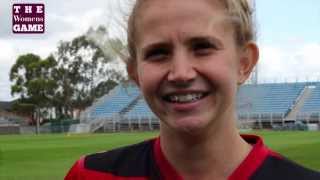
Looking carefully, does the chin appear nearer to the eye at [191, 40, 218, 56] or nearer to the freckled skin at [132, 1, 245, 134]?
the freckled skin at [132, 1, 245, 134]

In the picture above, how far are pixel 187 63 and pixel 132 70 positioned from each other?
0.84ft

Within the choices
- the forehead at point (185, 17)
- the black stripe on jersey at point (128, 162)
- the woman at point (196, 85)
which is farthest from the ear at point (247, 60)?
the black stripe on jersey at point (128, 162)

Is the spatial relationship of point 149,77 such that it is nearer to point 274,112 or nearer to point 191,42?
point 191,42

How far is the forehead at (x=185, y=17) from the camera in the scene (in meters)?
1.73

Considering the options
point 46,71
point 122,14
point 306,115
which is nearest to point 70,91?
point 46,71

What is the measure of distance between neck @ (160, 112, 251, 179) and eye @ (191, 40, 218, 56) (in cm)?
21

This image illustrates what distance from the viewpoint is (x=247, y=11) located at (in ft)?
6.09

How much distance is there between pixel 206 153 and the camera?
185 cm

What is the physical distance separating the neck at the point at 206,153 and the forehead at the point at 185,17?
26 centimetres

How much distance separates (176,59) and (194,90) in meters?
0.09

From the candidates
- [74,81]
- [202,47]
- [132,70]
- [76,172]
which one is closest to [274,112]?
[74,81]

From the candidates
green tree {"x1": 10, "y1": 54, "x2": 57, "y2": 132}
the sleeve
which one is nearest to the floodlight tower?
the sleeve

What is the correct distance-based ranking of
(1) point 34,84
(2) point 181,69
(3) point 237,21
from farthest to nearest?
(1) point 34,84
(3) point 237,21
(2) point 181,69

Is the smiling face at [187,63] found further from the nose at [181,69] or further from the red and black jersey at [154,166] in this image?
the red and black jersey at [154,166]
